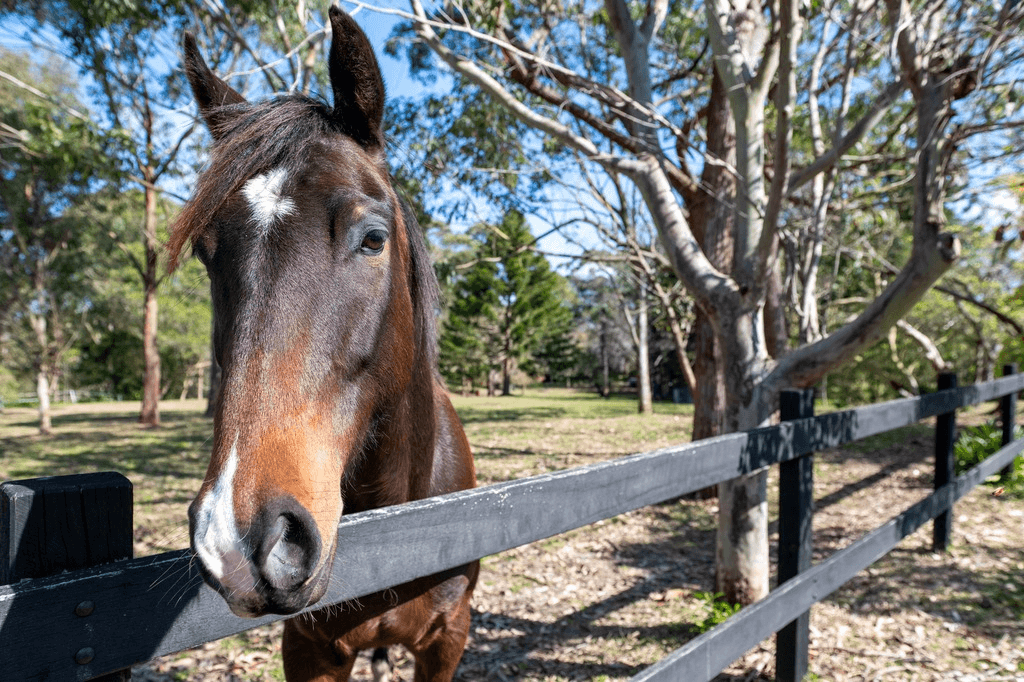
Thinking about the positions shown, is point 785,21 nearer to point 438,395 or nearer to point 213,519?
point 438,395

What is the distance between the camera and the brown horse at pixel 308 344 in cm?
93

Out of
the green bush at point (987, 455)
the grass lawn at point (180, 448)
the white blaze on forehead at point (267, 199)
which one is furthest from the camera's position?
the grass lawn at point (180, 448)

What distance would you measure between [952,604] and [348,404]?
4642mm

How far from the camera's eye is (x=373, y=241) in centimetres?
138

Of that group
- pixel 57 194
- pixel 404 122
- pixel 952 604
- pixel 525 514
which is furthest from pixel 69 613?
pixel 57 194

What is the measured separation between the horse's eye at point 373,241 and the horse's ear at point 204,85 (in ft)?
2.30

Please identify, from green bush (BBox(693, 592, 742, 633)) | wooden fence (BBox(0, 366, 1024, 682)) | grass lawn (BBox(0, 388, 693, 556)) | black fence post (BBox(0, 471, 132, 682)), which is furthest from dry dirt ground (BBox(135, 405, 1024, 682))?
black fence post (BBox(0, 471, 132, 682))

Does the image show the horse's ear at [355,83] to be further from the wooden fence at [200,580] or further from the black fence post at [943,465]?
the black fence post at [943,465]

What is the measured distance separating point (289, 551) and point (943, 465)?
5.50 metres

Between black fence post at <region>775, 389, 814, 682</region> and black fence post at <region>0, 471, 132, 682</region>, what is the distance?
266cm

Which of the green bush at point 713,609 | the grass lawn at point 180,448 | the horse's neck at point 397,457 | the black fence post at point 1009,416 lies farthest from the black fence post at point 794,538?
the black fence post at point 1009,416

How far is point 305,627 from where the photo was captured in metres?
1.91

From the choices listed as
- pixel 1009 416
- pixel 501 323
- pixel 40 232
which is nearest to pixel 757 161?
pixel 1009 416

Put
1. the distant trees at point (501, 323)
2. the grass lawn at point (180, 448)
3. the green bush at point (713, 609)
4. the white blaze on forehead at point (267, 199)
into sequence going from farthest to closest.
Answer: the distant trees at point (501, 323) < the grass lawn at point (180, 448) < the green bush at point (713, 609) < the white blaze on forehead at point (267, 199)
